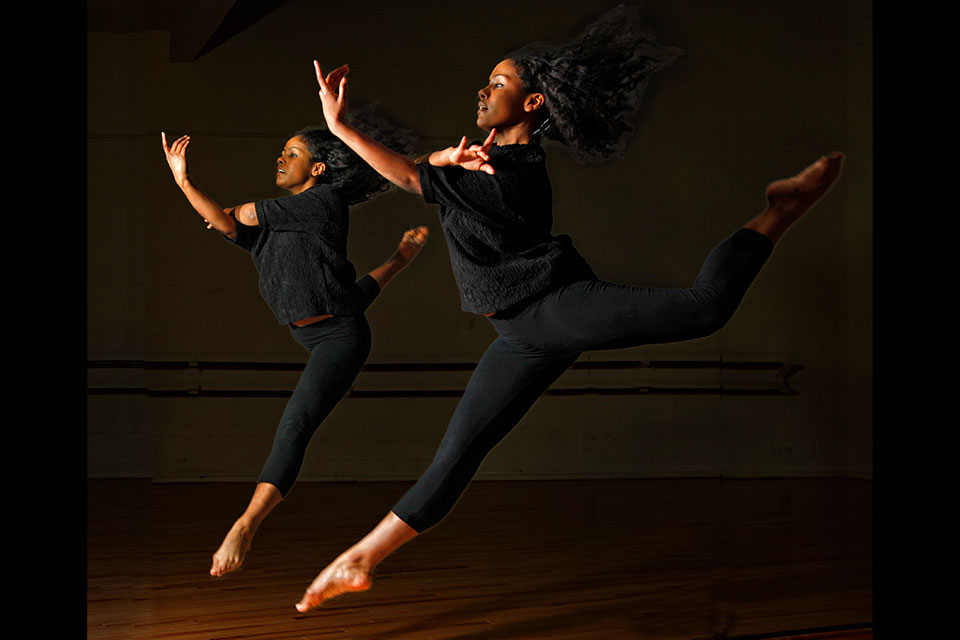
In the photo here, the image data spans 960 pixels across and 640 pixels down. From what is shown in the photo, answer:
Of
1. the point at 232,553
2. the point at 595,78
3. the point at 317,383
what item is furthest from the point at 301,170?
the point at 232,553

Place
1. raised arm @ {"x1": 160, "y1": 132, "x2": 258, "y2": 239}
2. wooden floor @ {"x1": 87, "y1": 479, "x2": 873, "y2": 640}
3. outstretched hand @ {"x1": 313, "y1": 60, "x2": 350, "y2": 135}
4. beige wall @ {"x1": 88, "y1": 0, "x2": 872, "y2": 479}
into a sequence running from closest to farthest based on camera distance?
1. outstretched hand @ {"x1": 313, "y1": 60, "x2": 350, "y2": 135}
2. raised arm @ {"x1": 160, "y1": 132, "x2": 258, "y2": 239}
3. wooden floor @ {"x1": 87, "y1": 479, "x2": 873, "y2": 640}
4. beige wall @ {"x1": 88, "y1": 0, "x2": 872, "y2": 479}

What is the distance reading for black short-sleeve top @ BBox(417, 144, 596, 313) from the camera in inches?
106

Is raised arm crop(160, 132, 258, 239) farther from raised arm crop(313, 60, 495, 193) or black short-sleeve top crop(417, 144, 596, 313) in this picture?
black short-sleeve top crop(417, 144, 596, 313)

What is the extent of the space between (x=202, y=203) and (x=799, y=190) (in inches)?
61.9

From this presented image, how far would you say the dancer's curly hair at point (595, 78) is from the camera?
2.81 metres

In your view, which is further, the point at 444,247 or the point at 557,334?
the point at 444,247

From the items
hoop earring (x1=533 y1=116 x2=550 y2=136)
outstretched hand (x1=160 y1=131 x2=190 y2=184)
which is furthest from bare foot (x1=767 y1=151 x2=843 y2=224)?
outstretched hand (x1=160 y1=131 x2=190 y2=184)

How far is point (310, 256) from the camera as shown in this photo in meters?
3.02

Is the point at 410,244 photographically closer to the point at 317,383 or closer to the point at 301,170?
the point at 301,170

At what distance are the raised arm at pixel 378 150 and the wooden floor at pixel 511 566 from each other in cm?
139

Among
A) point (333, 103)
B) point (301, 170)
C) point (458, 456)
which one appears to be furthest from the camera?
point (301, 170)

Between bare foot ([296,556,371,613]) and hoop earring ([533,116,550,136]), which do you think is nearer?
bare foot ([296,556,371,613])

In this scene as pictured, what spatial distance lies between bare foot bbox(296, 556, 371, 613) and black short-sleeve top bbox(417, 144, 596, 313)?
2.33 ft

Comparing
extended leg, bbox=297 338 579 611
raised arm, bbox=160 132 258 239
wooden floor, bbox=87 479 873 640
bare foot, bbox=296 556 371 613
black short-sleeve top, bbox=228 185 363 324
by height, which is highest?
raised arm, bbox=160 132 258 239
